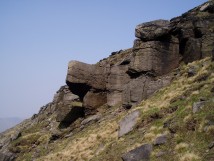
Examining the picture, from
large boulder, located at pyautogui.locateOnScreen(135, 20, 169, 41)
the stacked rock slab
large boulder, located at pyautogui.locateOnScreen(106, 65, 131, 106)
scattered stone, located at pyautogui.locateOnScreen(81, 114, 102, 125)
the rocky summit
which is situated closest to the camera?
the rocky summit

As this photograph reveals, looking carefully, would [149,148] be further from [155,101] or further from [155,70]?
[155,70]

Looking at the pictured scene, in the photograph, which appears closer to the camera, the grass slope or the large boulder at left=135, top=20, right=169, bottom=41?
the grass slope

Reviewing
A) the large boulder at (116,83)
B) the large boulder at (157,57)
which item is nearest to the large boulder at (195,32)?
the large boulder at (157,57)

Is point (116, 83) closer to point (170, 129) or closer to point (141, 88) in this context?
point (141, 88)

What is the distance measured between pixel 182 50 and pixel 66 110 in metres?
21.8

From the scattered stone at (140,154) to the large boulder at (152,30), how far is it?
2442cm

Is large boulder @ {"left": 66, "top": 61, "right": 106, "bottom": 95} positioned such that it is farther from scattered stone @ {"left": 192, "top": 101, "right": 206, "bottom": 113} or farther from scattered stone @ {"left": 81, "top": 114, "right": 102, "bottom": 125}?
scattered stone @ {"left": 192, "top": 101, "right": 206, "bottom": 113}

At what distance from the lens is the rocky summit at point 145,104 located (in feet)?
73.5

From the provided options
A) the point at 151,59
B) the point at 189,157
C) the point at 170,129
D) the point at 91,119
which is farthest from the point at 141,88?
the point at 189,157

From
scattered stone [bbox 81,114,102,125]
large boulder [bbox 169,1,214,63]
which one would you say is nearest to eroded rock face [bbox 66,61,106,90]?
scattered stone [bbox 81,114,102,125]

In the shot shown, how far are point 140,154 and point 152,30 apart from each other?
26.6 meters

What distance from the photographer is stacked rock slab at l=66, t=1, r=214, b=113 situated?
136 feet

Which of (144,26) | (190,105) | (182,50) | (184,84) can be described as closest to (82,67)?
(144,26)

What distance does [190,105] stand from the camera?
25.9 metres
